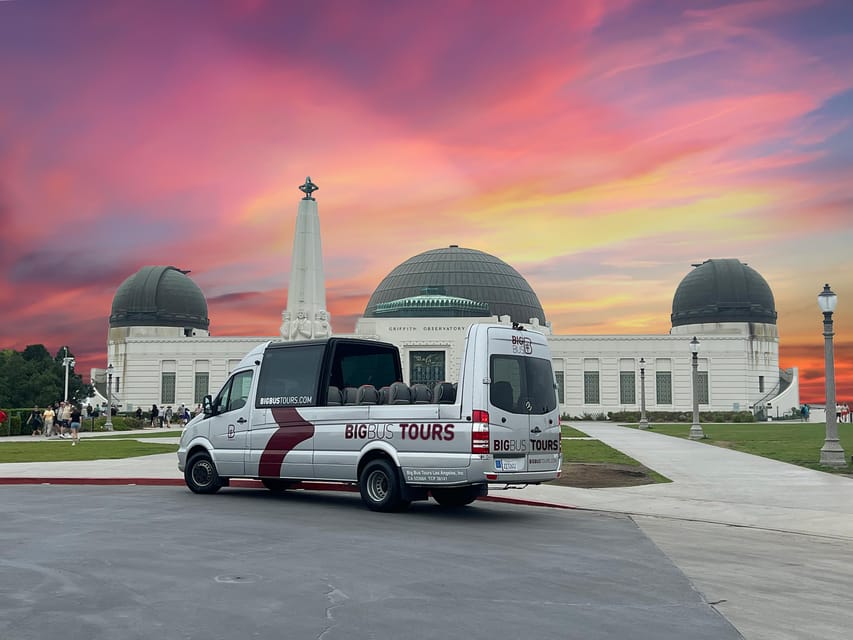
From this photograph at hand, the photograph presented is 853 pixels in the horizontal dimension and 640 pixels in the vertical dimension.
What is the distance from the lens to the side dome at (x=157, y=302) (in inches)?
3546

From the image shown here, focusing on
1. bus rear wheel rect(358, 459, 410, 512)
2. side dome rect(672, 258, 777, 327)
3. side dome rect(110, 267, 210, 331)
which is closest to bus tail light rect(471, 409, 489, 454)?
bus rear wheel rect(358, 459, 410, 512)

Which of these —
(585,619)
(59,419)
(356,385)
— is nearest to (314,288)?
(59,419)

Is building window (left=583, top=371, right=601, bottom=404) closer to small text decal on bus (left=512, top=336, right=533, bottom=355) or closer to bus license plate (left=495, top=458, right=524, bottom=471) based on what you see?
small text decal on bus (left=512, top=336, right=533, bottom=355)

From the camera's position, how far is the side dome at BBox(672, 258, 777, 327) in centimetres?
8575

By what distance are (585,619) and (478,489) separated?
25.7 feet

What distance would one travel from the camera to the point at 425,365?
7788 cm

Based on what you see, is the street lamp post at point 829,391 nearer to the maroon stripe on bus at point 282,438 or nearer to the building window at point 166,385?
the maroon stripe on bus at point 282,438

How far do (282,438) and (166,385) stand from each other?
238 ft

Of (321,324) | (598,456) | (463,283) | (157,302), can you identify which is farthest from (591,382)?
(598,456)

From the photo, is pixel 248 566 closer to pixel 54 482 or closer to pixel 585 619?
pixel 585 619

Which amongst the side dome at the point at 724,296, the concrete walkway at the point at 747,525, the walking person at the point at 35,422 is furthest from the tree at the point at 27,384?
the side dome at the point at 724,296

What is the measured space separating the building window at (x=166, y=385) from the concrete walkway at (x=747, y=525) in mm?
61381

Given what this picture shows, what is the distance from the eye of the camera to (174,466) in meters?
24.0

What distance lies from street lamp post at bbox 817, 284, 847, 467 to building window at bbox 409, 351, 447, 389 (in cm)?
5355
